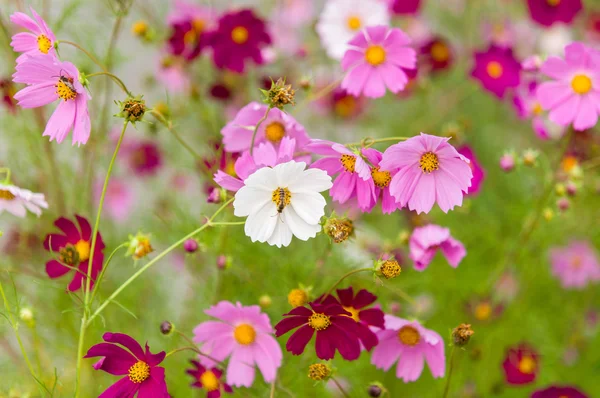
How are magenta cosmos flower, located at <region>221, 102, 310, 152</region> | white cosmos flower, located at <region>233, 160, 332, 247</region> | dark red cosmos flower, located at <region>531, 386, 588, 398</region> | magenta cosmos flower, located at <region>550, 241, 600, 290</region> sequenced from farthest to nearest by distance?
magenta cosmos flower, located at <region>550, 241, 600, 290</region> → dark red cosmos flower, located at <region>531, 386, 588, 398</region> → magenta cosmos flower, located at <region>221, 102, 310, 152</region> → white cosmos flower, located at <region>233, 160, 332, 247</region>

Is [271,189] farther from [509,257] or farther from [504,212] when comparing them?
[504,212]

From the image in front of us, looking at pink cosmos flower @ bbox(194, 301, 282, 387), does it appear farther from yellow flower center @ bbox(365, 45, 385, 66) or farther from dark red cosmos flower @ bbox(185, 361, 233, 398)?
yellow flower center @ bbox(365, 45, 385, 66)

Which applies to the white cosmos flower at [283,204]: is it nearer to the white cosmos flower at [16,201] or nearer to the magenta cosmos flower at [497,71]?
the white cosmos flower at [16,201]

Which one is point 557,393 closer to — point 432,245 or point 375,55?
point 432,245

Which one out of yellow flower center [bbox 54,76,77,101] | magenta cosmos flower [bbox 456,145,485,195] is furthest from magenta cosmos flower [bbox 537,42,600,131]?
yellow flower center [bbox 54,76,77,101]

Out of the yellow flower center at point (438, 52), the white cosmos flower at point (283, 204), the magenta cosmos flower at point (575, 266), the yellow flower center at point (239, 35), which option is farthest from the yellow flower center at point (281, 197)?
the magenta cosmos flower at point (575, 266)

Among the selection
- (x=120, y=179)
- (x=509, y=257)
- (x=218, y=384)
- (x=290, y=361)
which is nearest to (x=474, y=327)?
(x=509, y=257)

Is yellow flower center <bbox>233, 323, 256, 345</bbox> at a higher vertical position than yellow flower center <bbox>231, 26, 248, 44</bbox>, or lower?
lower
